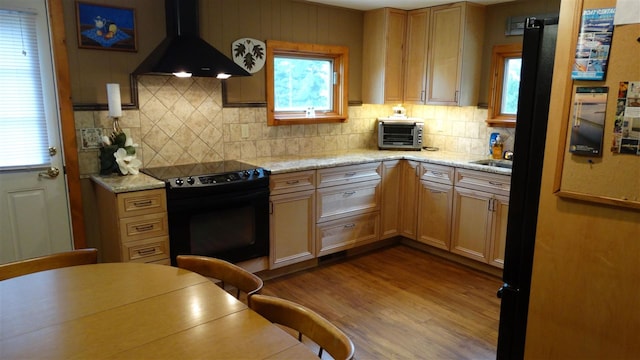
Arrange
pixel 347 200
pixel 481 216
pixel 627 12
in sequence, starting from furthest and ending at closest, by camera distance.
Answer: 1. pixel 347 200
2. pixel 481 216
3. pixel 627 12

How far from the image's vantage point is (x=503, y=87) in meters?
3.95

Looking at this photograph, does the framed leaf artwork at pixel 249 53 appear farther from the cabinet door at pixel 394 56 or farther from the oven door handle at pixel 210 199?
the cabinet door at pixel 394 56

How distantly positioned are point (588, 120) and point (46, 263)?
2135mm

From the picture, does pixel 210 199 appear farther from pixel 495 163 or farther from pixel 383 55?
pixel 495 163

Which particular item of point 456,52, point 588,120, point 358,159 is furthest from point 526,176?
point 456,52

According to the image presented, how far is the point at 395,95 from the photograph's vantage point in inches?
172

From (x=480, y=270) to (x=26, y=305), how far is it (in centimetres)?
325

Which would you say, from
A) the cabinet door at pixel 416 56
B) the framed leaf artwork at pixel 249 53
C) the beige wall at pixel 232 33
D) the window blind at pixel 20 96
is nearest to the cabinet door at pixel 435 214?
the cabinet door at pixel 416 56

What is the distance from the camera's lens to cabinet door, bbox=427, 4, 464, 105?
12.8ft

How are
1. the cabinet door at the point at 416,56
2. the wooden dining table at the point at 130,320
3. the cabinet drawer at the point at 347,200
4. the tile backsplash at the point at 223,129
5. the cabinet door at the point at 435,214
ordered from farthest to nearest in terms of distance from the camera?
the cabinet door at the point at 416,56
the cabinet door at the point at 435,214
the cabinet drawer at the point at 347,200
the tile backsplash at the point at 223,129
the wooden dining table at the point at 130,320

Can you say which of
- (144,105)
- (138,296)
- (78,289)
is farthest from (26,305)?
(144,105)

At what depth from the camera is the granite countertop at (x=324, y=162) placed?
2.77 m

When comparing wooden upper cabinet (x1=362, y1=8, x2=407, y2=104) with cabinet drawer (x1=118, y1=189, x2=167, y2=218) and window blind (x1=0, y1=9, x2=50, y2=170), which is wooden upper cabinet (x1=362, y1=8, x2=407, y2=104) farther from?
window blind (x1=0, y1=9, x2=50, y2=170)

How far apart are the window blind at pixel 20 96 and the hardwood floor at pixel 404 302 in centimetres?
187
